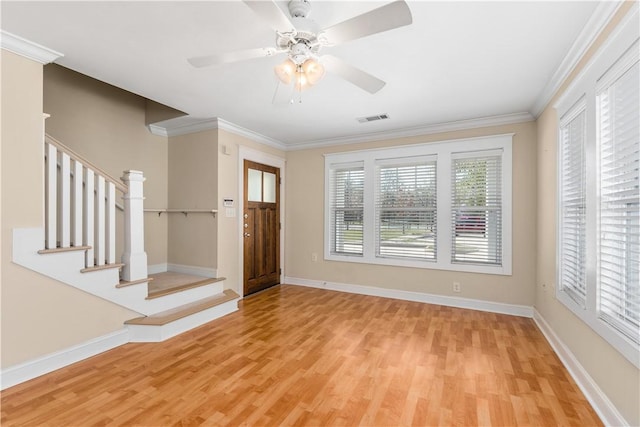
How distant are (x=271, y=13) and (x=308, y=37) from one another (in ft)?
0.93

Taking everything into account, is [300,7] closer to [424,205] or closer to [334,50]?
[334,50]

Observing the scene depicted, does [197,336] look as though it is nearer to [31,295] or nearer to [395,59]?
[31,295]

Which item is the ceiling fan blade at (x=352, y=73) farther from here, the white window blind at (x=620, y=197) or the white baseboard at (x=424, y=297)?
the white baseboard at (x=424, y=297)

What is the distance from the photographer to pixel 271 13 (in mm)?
1423

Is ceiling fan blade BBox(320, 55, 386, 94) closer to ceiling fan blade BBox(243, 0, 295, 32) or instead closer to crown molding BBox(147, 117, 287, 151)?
ceiling fan blade BBox(243, 0, 295, 32)

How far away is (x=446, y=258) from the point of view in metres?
4.15

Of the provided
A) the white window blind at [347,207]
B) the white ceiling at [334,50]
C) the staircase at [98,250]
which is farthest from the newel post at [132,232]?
the white window blind at [347,207]

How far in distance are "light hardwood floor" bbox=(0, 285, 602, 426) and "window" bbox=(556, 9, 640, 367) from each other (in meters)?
0.69

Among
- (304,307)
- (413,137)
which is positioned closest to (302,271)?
(304,307)

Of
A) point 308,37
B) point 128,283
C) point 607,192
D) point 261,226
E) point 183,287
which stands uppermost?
point 308,37

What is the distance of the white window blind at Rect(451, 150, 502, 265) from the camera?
391 cm

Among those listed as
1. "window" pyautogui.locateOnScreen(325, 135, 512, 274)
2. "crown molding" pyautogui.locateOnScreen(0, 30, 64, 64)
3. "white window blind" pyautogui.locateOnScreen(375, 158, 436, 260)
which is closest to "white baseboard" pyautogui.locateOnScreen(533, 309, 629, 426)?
"window" pyautogui.locateOnScreen(325, 135, 512, 274)

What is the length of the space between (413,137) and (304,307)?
9.86 ft

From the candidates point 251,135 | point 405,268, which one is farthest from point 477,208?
point 251,135
